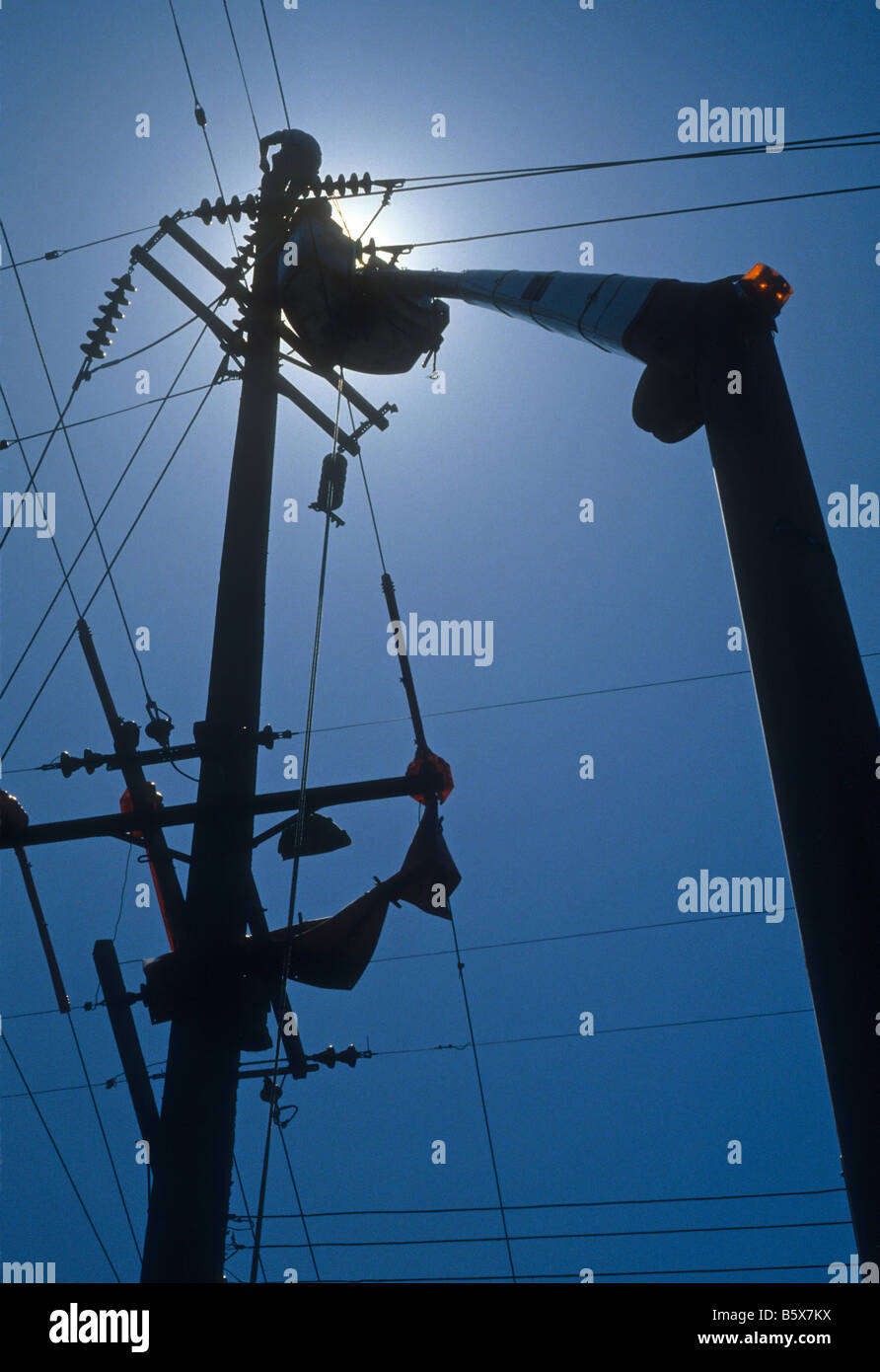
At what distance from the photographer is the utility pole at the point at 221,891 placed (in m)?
4.71

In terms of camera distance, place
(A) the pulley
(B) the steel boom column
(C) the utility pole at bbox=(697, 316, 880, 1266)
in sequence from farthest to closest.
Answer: (A) the pulley
(B) the steel boom column
(C) the utility pole at bbox=(697, 316, 880, 1266)

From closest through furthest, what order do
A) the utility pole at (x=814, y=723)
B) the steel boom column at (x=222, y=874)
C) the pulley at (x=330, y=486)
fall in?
1. the utility pole at (x=814, y=723)
2. the steel boom column at (x=222, y=874)
3. the pulley at (x=330, y=486)

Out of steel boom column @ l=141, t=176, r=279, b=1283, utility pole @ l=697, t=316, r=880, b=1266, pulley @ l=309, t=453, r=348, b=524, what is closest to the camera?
utility pole @ l=697, t=316, r=880, b=1266

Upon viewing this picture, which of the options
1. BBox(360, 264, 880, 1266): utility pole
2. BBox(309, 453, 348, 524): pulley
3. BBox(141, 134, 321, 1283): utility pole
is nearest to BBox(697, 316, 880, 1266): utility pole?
BBox(360, 264, 880, 1266): utility pole

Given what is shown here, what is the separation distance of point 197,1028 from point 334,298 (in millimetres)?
6050

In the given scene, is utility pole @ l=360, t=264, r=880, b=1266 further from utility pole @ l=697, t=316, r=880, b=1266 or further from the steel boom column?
the steel boom column

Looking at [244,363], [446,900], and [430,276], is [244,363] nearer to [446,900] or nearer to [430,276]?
[430,276]

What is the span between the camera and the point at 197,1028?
5160mm

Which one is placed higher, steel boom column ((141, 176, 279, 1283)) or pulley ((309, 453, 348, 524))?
pulley ((309, 453, 348, 524))

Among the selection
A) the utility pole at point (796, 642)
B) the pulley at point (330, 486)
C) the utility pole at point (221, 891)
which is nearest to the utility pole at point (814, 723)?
the utility pole at point (796, 642)

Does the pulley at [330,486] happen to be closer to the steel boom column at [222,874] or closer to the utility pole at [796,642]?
the steel boom column at [222,874]

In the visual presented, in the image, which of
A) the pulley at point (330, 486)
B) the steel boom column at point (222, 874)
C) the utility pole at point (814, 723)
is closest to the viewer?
the utility pole at point (814, 723)

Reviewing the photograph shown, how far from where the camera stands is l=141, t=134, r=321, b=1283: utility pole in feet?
15.5
